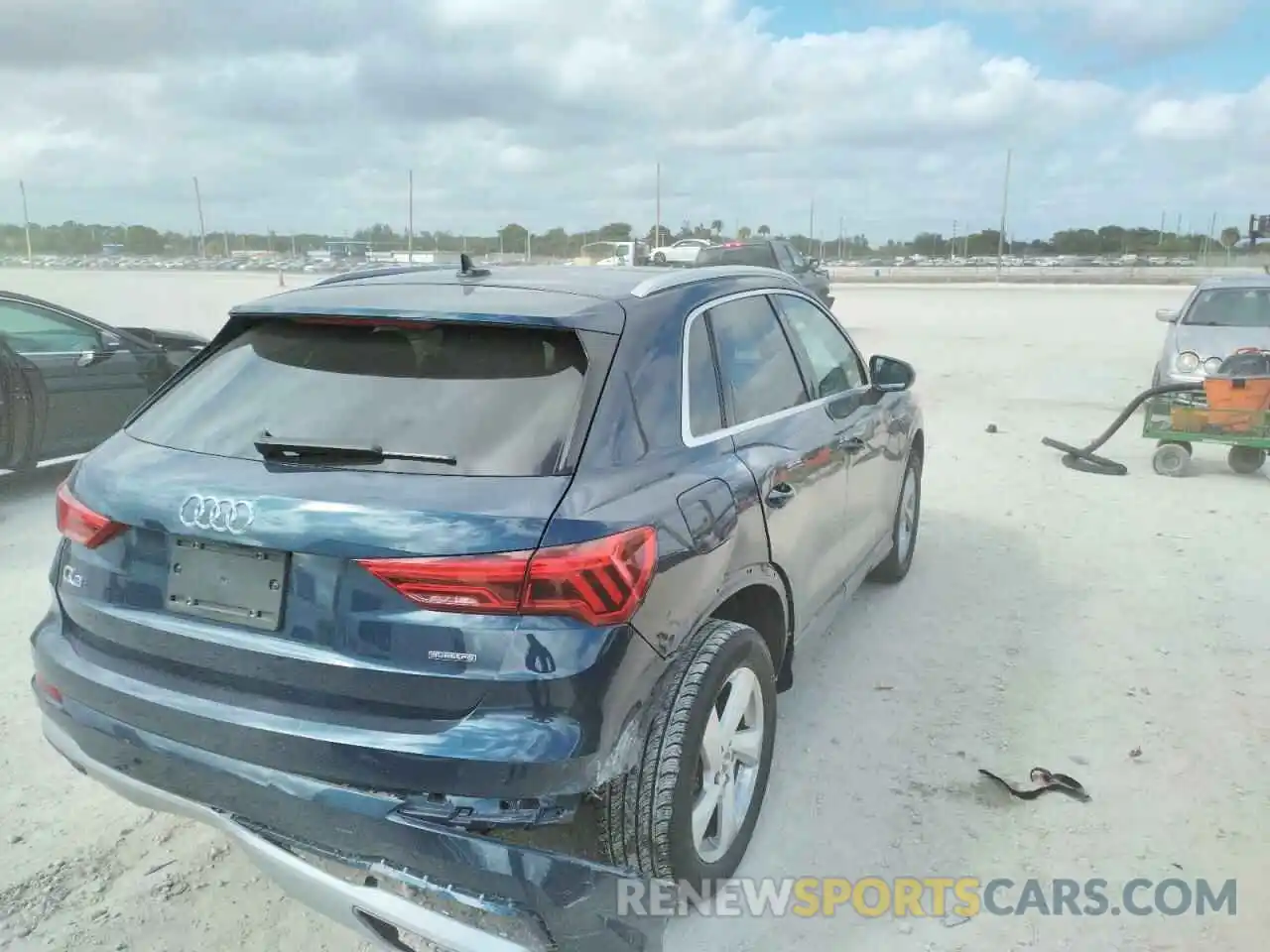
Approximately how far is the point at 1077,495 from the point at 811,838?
496cm

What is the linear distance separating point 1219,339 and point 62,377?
34.4ft

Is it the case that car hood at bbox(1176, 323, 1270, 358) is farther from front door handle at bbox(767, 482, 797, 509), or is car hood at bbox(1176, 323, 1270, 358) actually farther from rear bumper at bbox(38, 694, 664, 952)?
rear bumper at bbox(38, 694, 664, 952)

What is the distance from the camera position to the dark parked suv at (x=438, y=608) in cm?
213

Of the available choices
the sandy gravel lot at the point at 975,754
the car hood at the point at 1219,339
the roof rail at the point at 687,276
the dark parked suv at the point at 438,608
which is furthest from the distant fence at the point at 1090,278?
the dark parked suv at the point at 438,608

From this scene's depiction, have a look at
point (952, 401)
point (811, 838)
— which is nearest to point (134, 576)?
point (811, 838)

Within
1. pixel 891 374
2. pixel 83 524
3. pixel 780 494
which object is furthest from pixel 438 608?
pixel 891 374

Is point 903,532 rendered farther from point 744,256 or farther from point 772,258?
point 744,256

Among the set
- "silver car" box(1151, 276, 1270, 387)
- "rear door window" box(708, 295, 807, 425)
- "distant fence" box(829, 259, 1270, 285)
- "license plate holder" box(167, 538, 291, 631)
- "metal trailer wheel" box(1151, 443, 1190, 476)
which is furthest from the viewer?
"distant fence" box(829, 259, 1270, 285)

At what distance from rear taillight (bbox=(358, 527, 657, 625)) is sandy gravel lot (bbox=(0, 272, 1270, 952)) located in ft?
3.82

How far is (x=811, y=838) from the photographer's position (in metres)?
3.10

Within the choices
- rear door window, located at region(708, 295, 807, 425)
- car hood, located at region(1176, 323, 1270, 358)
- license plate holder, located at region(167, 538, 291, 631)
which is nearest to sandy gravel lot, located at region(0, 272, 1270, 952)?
license plate holder, located at region(167, 538, 291, 631)

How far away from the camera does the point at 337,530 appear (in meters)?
2.17

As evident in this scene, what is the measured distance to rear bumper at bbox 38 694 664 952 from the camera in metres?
2.13

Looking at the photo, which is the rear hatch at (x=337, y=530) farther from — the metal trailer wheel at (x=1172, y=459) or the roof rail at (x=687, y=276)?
the metal trailer wheel at (x=1172, y=459)
